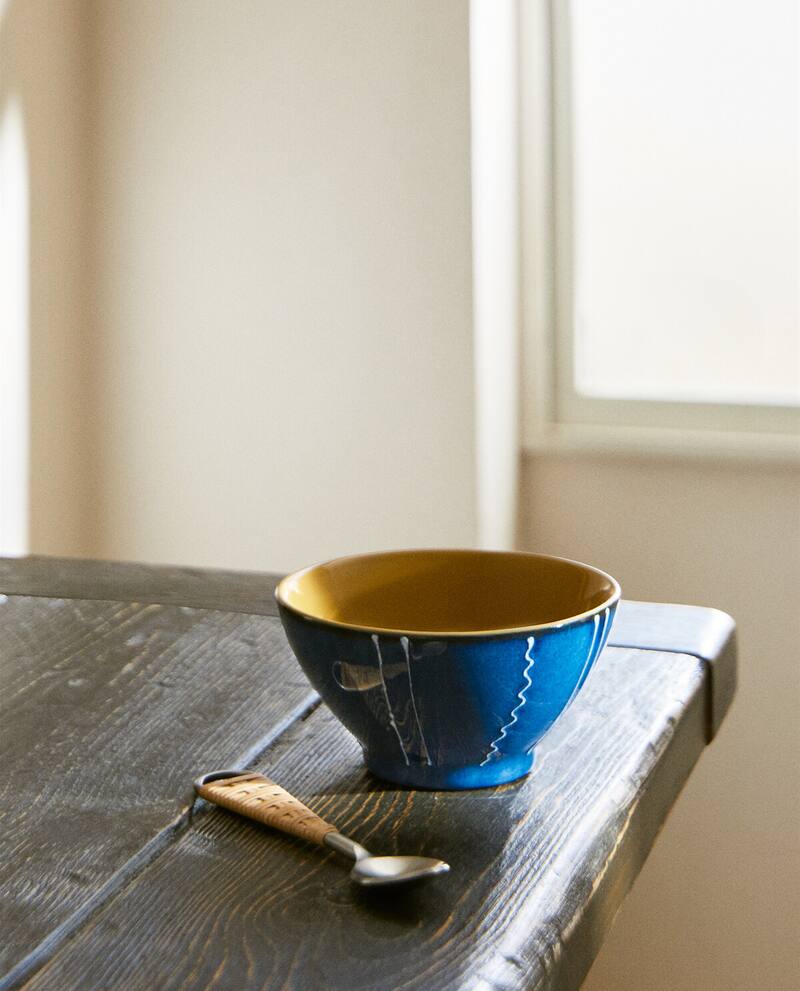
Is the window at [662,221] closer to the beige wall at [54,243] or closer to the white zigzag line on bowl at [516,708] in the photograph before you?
the beige wall at [54,243]

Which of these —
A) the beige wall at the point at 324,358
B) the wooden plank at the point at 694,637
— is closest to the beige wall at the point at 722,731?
the beige wall at the point at 324,358

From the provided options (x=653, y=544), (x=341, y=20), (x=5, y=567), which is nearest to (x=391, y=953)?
(x=5, y=567)

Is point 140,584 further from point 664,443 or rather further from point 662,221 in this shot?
point 662,221

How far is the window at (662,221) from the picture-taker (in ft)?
5.95

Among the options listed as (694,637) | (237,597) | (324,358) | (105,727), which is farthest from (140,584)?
(324,358)

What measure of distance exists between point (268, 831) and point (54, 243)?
1504mm

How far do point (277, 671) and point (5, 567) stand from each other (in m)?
0.37

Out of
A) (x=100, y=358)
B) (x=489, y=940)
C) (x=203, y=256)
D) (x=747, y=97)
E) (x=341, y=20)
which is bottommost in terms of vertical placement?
(x=489, y=940)

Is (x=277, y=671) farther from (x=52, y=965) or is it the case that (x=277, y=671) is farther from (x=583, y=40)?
(x=583, y=40)

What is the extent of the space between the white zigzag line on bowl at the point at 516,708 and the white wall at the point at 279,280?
1219mm

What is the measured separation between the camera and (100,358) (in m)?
2.04

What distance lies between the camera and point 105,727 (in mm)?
747

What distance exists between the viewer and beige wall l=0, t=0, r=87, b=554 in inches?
72.6

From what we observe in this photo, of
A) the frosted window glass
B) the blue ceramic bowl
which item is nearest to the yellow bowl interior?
the blue ceramic bowl
